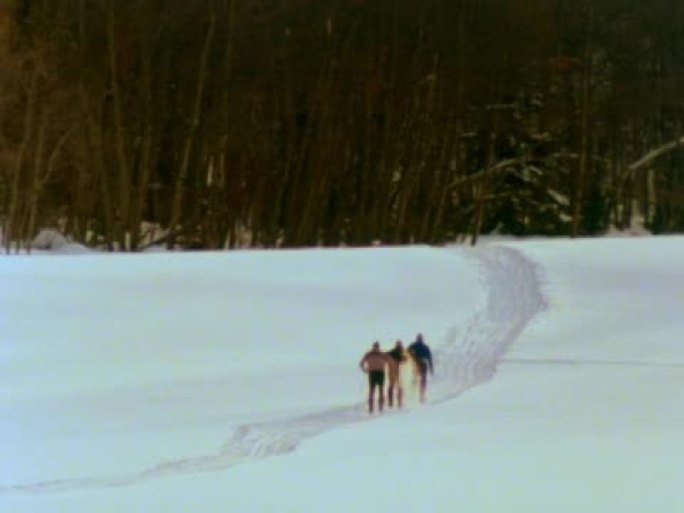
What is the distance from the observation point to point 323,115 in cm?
3934

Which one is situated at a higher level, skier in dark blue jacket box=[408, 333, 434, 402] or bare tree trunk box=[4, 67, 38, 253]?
bare tree trunk box=[4, 67, 38, 253]

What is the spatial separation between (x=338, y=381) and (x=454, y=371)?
4.88ft

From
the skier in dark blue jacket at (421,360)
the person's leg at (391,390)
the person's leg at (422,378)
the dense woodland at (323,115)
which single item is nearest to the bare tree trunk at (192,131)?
the dense woodland at (323,115)

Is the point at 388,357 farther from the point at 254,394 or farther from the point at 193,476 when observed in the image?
the point at 193,476

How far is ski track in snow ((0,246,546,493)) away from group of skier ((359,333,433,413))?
0.25m

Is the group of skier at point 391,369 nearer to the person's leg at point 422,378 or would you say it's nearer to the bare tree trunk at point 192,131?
the person's leg at point 422,378

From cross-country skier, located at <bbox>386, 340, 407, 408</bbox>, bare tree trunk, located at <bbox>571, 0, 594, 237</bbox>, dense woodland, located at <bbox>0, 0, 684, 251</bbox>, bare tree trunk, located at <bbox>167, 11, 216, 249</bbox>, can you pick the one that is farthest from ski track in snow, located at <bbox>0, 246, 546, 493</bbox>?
bare tree trunk, located at <bbox>571, 0, 594, 237</bbox>

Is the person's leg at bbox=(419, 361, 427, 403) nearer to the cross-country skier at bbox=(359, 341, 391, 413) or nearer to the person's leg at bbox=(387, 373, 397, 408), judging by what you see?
the person's leg at bbox=(387, 373, 397, 408)

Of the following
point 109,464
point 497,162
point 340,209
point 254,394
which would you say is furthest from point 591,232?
point 109,464

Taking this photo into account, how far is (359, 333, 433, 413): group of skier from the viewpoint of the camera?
14.2 m

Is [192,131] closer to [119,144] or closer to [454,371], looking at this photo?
[119,144]

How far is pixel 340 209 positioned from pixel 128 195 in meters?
8.37

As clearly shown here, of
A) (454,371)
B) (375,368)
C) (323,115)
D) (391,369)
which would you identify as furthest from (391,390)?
(323,115)

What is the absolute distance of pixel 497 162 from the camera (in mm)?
46031
